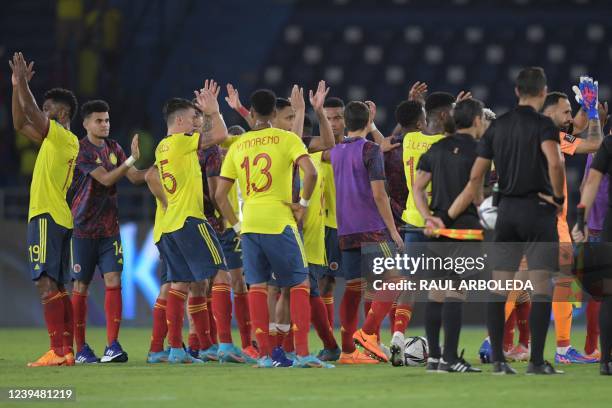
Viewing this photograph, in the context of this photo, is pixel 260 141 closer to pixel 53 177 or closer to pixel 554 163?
pixel 53 177

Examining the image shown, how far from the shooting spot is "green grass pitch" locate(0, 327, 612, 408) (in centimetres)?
703

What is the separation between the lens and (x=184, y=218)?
10.1 metres

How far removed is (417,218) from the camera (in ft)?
32.6

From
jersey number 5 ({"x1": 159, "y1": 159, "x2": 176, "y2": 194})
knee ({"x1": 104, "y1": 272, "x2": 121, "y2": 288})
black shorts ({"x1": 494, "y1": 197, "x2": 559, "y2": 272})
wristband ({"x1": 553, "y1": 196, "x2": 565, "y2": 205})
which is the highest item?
jersey number 5 ({"x1": 159, "y1": 159, "x2": 176, "y2": 194})

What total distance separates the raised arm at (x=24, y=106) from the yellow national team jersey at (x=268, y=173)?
1557 mm

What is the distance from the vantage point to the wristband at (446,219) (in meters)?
8.47

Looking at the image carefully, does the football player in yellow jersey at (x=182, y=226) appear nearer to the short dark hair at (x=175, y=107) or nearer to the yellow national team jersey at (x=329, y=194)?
the short dark hair at (x=175, y=107)

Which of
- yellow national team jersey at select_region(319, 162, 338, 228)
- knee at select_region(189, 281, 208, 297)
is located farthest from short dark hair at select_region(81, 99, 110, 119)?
yellow national team jersey at select_region(319, 162, 338, 228)

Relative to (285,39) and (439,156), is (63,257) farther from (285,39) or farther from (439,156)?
(285,39)

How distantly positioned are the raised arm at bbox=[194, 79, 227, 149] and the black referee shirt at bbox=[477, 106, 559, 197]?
232 centimetres

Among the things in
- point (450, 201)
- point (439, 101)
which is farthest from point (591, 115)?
point (450, 201)

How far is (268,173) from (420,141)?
1414 millimetres

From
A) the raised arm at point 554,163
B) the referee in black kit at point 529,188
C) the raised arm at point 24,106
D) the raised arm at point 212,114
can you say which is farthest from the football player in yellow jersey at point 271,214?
the raised arm at point 554,163

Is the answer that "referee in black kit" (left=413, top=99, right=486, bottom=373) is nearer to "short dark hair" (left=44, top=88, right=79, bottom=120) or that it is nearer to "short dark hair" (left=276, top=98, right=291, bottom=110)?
"short dark hair" (left=276, top=98, right=291, bottom=110)
